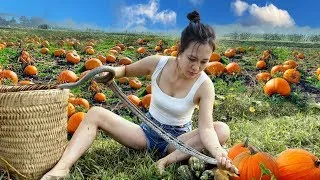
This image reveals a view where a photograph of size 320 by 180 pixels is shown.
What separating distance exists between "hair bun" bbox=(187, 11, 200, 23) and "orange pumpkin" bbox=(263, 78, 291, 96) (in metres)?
3.62

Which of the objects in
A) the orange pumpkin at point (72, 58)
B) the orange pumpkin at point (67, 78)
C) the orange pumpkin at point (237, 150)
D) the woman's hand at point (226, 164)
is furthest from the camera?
the orange pumpkin at point (72, 58)

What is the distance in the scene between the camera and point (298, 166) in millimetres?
3471

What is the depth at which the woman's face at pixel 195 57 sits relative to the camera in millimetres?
3699

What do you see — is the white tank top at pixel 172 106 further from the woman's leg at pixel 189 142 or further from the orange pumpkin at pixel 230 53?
the orange pumpkin at pixel 230 53

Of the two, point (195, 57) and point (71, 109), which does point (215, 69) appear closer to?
point (71, 109)

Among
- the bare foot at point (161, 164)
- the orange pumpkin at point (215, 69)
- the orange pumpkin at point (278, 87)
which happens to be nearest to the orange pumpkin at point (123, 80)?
the orange pumpkin at point (215, 69)

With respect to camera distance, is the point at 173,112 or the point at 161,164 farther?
the point at 173,112

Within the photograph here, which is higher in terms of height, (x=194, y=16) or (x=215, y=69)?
(x=194, y=16)

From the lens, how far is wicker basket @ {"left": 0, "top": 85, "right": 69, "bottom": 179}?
3631mm

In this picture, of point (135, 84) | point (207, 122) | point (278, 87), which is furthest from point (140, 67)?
point (278, 87)

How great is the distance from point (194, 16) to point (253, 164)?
3.66 ft

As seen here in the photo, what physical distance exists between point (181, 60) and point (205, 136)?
523mm

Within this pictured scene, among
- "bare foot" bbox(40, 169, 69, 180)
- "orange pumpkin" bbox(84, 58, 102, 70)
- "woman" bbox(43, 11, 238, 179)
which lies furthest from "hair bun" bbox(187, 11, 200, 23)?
"orange pumpkin" bbox(84, 58, 102, 70)

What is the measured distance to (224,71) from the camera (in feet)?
27.9
